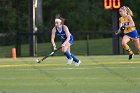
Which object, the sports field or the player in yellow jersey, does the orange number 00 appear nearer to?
the player in yellow jersey

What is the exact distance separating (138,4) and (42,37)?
7509 millimetres

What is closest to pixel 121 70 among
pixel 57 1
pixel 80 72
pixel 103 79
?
pixel 80 72

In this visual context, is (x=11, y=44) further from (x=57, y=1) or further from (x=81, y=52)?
(x=57, y=1)

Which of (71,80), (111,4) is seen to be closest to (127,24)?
(71,80)

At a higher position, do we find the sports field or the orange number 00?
the orange number 00

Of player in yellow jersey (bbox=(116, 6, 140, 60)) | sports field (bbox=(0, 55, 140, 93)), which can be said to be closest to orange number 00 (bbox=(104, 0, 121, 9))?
player in yellow jersey (bbox=(116, 6, 140, 60))

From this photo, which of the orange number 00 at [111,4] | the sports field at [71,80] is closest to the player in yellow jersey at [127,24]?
the sports field at [71,80]

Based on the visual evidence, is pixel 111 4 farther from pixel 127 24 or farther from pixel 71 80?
pixel 71 80

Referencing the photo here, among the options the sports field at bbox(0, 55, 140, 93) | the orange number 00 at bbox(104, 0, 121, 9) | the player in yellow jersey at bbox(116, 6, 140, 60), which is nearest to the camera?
the sports field at bbox(0, 55, 140, 93)

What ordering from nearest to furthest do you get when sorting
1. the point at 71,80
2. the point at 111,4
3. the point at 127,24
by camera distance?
the point at 71,80 → the point at 127,24 → the point at 111,4

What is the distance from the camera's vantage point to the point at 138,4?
3669cm

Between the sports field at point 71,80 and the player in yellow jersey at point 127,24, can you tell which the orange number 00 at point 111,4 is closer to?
the player in yellow jersey at point 127,24

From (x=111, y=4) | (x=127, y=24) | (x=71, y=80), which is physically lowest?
(x=71, y=80)

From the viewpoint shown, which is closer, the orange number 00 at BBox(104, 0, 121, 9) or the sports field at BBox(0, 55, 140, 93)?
the sports field at BBox(0, 55, 140, 93)
